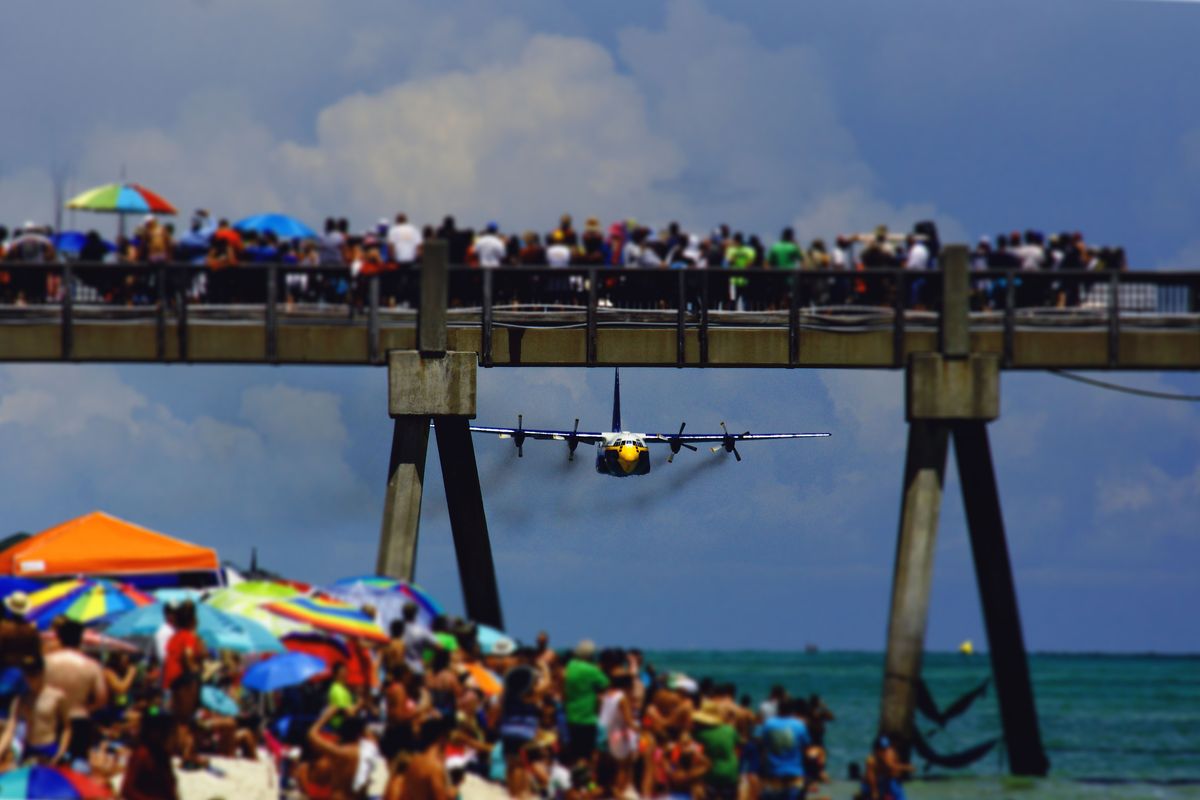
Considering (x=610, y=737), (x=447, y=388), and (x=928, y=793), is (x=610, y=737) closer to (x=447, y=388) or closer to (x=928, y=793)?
(x=447, y=388)

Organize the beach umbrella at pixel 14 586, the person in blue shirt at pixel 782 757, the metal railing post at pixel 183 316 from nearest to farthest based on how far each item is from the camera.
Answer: the person in blue shirt at pixel 782 757 → the beach umbrella at pixel 14 586 → the metal railing post at pixel 183 316

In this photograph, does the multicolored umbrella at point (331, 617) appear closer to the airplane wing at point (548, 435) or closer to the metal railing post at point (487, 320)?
the metal railing post at point (487, 320)

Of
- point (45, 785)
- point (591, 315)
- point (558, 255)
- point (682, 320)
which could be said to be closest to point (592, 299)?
point (591, 315)

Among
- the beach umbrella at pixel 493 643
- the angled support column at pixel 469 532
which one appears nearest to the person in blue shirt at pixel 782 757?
the beach umbrella at pixel 493 643

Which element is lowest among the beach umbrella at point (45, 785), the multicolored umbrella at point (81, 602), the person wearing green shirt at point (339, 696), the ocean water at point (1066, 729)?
the ocean water at point (1066, 729)

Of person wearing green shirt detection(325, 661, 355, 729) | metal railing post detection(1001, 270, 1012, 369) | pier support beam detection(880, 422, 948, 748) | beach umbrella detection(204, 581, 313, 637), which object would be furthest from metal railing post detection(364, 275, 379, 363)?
metal railing post detection(1001, 270, 1012, 369)

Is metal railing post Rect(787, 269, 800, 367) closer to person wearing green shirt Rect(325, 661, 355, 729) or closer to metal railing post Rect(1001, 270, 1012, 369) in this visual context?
metal railing post Rect(1001, 270, 1012, 369)
